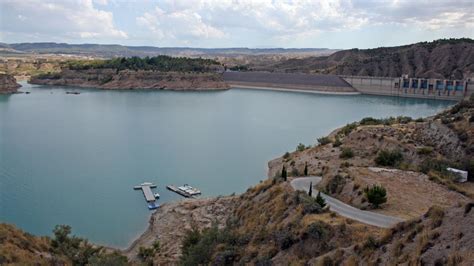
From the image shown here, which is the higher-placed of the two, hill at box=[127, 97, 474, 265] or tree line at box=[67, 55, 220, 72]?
tree line at box=[67, 55, 220, 72]

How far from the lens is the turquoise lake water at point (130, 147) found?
21.8 metres

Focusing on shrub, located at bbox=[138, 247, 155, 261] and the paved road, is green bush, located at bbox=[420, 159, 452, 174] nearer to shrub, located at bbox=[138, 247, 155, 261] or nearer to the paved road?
the paved road

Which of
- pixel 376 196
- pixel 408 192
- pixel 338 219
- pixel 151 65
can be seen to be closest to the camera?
pixel 338 219

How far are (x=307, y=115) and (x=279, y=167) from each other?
29583 mm

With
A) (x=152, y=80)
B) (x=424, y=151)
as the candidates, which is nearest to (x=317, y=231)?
(x=424, y=151)

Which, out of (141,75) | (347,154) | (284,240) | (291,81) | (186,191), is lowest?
(186,191)

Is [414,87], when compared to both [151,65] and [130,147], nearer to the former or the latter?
[151,65]

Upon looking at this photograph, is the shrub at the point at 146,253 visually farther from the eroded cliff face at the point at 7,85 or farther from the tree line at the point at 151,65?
the tree line at the point at 151,65

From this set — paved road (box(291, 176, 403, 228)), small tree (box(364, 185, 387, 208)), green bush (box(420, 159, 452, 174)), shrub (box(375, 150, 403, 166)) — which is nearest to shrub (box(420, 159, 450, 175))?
green bush (box(420, 159, 452, 174))

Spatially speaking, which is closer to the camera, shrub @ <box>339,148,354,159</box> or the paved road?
the paved road

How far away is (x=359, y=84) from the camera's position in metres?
85.8

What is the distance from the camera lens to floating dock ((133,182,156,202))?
2275 cm

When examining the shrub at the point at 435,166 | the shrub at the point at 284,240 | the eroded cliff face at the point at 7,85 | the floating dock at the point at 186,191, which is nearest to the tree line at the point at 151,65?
the eroded cliff face at the point at 7,85

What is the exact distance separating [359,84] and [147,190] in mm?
69709
